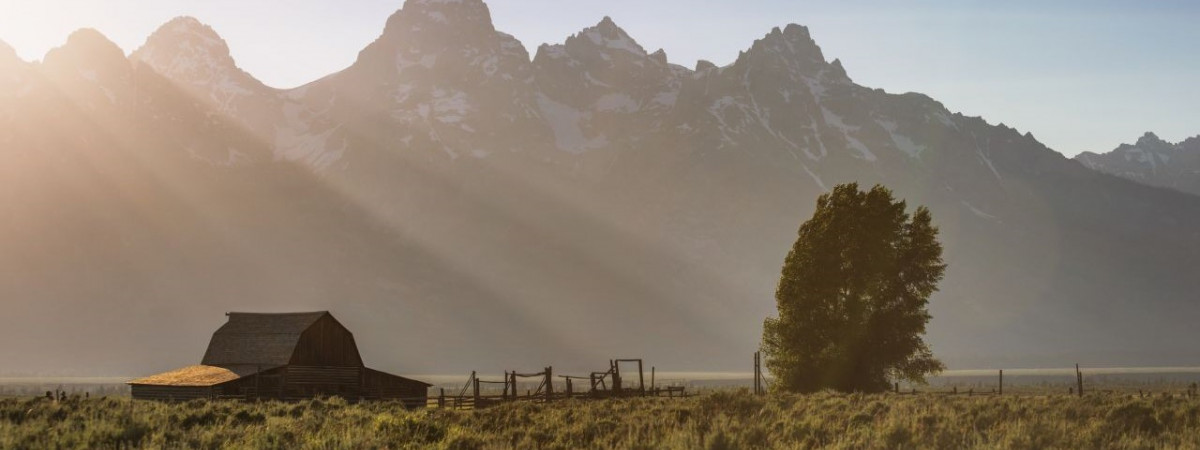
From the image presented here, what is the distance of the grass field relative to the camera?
20750 millimetres

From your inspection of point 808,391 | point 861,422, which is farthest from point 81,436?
point 808,391

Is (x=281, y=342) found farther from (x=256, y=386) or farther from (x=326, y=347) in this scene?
(x=256, y=386)

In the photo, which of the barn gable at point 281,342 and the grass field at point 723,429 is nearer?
the grass field at point 723,429

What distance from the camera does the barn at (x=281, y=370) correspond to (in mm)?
57031

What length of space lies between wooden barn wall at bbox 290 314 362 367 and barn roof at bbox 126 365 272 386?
3126 mm

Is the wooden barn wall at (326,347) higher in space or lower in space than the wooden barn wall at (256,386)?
higher

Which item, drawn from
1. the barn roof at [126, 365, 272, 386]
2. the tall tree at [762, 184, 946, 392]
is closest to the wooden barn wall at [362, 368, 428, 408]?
the barn roof at [126, 365, 272, 386]

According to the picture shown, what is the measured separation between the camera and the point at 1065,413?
2580 centimetres

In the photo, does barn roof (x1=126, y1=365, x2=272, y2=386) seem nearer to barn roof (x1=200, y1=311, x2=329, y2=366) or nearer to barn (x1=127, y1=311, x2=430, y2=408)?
barn (x1=127, y1=311, x2=430, y2=408)

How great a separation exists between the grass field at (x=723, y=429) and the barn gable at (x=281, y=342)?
29.5 m

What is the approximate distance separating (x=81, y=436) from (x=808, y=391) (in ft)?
99.4

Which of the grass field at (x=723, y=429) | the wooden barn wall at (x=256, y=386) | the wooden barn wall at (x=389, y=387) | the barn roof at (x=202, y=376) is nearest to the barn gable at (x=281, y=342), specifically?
the wooden barn wall at (x=256, y=386)

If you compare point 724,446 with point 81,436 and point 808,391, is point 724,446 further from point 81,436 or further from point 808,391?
point 808,391

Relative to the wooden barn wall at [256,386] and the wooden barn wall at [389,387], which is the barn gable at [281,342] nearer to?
the wooden barn wall at [256,386]
